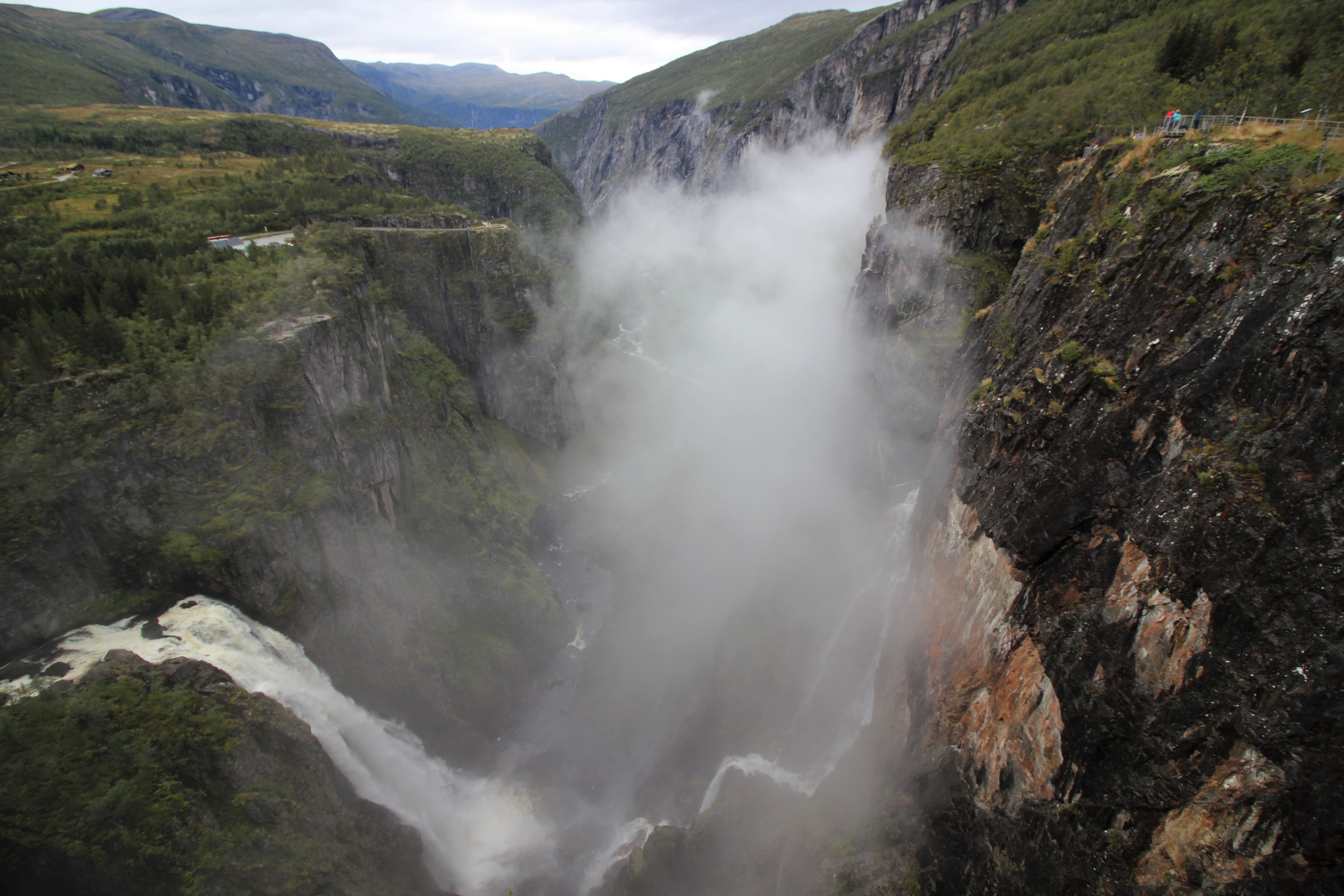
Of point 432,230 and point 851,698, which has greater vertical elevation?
point 432,230

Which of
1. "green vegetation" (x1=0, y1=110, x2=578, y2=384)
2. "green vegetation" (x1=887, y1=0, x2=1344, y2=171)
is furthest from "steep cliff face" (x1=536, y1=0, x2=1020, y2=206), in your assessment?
"green vegetation" (x1=0, y1=110, x2=578, y2=384)

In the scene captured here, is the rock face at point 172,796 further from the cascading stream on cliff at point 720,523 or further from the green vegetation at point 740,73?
the green vegetation at point 740,73

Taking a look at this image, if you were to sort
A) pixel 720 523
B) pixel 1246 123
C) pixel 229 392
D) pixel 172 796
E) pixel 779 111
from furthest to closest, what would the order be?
pixel 779 111 → pixel 720 523 → pixel 229 392 → pixel 172 796 → pixel 1246 123

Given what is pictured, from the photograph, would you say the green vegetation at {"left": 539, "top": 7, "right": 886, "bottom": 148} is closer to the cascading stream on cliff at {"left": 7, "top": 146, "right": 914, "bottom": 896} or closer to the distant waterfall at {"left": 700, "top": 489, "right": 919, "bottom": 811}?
the cascading stream on cliff at {"left": 7, "top": 146, "right": 914, "bottom": 896}

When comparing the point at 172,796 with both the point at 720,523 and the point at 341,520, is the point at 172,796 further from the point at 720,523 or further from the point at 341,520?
the point at 720,523

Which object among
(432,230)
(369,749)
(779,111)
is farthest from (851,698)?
(779,111)

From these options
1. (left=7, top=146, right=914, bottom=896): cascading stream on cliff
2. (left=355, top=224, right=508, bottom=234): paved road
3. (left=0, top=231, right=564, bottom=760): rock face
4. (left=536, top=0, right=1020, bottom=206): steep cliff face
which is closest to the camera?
(left=0, top=231, right=564, bottom=760): rock face

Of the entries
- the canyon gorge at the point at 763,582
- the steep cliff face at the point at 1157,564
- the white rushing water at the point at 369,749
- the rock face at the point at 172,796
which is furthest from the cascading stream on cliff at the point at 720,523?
the steep cliff face at the point at 1157,564
